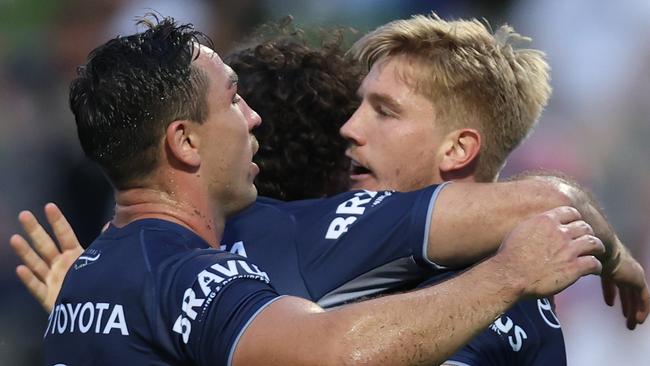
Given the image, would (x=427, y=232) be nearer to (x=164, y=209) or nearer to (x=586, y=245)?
(x=586, y=245)

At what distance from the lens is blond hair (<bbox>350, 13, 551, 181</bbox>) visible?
3730 millimetres

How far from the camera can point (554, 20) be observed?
25.0 ft

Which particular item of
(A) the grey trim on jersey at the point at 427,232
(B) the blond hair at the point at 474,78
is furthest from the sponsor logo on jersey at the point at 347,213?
(B) the blond hair at the point at 474,78

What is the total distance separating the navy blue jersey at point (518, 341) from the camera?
325 centimetres

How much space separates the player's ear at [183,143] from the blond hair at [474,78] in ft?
2.72

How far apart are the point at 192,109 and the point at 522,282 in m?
1.06

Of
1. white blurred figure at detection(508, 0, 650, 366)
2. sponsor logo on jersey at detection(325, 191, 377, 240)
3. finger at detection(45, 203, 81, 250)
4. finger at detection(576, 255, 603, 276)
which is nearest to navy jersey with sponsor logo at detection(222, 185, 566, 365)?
sponsor logo on jersey at detection(325, 191, 377, 240)

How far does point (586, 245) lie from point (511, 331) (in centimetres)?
57

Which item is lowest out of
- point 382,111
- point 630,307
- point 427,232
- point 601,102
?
point 601,102

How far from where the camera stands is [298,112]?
169 inches

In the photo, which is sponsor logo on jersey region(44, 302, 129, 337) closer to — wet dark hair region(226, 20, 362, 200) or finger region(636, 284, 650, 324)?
wet dark hair region(226, 20, 362, 200)

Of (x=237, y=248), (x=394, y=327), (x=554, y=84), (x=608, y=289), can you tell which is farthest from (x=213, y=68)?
(x=554, y=84)

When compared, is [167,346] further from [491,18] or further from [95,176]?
[491,18]

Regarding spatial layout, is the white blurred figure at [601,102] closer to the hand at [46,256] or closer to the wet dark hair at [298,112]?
the wet dark hair at [298,112]
